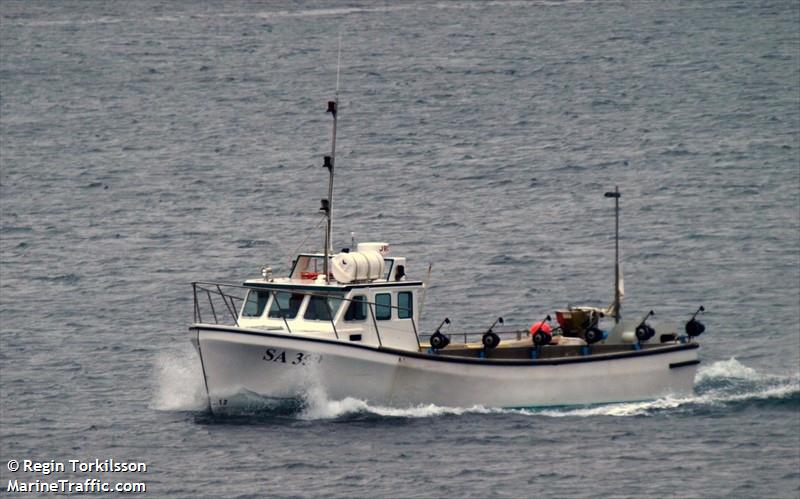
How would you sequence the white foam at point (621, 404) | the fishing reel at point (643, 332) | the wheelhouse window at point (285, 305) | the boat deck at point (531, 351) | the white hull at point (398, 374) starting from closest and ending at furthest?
the white hull at point (398, 374)
the white foam at point (621, 404)
the wheelhouse window at point (285, 305)
the boat deck at point (531, 351)
the fishing reel at point (643, 332)

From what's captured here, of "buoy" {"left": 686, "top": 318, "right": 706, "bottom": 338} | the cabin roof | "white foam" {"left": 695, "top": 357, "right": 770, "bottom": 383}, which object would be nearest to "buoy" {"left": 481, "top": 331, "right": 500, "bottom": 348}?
the cabin roof

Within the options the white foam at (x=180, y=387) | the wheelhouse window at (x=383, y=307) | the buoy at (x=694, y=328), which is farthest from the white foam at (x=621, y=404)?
the white foam at (x=180, y=387)

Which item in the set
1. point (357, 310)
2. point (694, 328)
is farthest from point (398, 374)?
point (694, 328)

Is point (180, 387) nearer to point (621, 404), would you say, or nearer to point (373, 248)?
point (373, 248)

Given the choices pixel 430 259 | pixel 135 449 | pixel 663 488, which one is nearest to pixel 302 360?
pixel 135 449

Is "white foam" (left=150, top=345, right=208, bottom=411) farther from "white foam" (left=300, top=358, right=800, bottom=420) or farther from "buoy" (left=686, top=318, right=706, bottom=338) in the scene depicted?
"buoy" (left=686, top=318, right=706, bottom=338)

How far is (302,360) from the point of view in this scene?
147 ft

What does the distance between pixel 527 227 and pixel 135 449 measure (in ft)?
120

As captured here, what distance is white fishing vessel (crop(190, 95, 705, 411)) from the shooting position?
44.8 m

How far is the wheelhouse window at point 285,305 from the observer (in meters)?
46.4

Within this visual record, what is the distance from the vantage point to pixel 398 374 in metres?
45.3

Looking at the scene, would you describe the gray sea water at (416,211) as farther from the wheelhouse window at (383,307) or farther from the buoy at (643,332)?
the wheelhouse window at (383,307)

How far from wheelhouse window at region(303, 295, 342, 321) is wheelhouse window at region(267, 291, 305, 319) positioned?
327mm

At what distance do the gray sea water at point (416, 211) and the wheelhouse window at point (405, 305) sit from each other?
295cm
